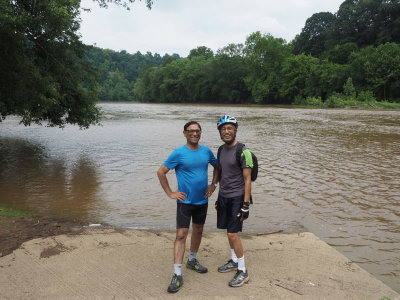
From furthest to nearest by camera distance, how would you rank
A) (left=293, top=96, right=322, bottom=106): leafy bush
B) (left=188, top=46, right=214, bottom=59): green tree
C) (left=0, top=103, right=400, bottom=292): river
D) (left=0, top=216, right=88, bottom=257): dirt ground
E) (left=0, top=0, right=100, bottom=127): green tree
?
(left=188, top=46, right=214, bottom=59): green tree, (left=293, top=96, right=322, bottom=106): leafy bush, (left=0, top=0, right=100, bottom=127): green tree, (left=0, top=103, right=400, bottom=292): river, (left=0, top=216, right=88, bottom=257): dirt ground

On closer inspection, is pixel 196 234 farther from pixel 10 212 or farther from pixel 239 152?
pixel 10 212

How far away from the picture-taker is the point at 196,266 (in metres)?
4.35

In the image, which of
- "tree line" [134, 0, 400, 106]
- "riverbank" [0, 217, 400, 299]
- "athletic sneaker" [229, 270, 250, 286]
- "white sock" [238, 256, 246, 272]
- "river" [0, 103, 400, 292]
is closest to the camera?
"riverbank" [0, 217, 400, 299]

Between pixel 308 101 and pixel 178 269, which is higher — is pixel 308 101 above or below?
above

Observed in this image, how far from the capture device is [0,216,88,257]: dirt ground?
5039mm

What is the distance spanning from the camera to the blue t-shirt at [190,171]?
401 cm

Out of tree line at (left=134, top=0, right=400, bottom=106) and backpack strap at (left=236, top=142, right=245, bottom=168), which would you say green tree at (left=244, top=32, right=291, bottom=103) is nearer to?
tree line at (left=134, top=0, right=400, bottom=106)

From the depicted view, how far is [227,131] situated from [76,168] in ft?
30.9

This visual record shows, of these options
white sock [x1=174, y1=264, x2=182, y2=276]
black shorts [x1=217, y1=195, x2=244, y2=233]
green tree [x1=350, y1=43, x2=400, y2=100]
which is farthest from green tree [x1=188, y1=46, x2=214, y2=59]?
white sock [x1=174, y1=264, x2=182, y2=276]

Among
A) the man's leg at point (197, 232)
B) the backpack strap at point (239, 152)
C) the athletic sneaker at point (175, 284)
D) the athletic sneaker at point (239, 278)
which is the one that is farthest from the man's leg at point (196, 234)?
the backpack strap at point (239, 152)

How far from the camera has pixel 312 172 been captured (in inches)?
440

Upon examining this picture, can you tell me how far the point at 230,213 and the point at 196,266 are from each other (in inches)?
34.4

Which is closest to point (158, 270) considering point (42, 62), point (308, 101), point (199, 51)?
point (42, 62)

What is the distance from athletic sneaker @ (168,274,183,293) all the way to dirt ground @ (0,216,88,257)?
97.1 inches
